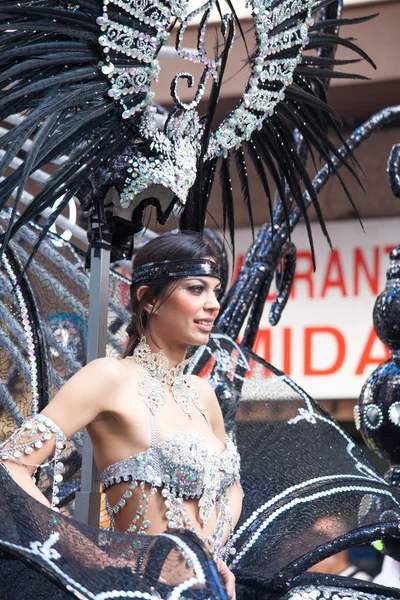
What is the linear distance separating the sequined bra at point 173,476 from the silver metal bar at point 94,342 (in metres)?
0.21

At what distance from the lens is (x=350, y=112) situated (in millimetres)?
6395

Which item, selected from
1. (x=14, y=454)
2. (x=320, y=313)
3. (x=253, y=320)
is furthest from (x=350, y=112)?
(x=14, y=454)

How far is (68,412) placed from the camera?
1.62m

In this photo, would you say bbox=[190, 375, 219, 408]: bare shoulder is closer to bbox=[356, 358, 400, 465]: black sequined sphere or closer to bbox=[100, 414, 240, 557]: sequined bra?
bbox=[100, 414, 240, 557]: sequined bra

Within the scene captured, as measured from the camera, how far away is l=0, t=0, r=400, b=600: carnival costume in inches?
52.1

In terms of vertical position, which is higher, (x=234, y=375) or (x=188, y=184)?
(x=188, y=184)

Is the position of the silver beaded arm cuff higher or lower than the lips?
lower

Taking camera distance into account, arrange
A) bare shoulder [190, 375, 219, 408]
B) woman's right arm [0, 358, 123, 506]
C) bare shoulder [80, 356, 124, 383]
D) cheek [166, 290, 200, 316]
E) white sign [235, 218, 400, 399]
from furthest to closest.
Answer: white sign [235, 218, 400, 399] → bare shoulder [190, 375, 219, 408] → cheek [166, 290, 200, 316] → bare shoulder [80, 356, 124, 383] → woman's right arm [0, 358, 123, 506]

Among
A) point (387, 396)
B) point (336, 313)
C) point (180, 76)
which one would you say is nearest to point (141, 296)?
point (180, 76)

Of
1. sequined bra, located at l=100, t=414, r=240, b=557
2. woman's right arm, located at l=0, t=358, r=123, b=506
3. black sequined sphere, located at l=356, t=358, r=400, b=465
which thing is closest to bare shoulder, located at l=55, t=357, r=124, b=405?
woman's right arm, located at l=0, t=358, r=123, b=506

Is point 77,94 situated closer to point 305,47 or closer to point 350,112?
point 305,47

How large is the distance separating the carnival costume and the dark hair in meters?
0.04

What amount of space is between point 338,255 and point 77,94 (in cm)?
514

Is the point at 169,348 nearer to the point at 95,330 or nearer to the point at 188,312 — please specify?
the point at 188,312
